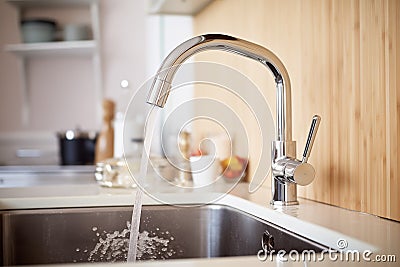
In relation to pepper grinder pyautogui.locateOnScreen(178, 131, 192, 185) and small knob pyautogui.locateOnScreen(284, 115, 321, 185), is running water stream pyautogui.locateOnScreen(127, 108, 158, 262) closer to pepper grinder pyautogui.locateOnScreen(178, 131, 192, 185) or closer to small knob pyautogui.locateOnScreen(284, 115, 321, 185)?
small knob pyautogui.locateOnScreen(284, 115, 321, 185)

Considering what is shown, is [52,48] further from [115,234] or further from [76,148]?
[115,234]

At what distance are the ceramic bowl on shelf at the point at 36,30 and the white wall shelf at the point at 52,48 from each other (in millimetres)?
22

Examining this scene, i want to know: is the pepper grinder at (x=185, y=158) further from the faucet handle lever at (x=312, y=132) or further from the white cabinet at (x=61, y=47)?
the white cabinet at (x=61, y=47)

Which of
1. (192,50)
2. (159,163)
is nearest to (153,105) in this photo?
(192,50)

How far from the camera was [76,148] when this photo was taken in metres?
2.54

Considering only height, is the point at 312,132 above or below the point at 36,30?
below

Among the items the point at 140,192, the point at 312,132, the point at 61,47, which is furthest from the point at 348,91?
the point at 61,47

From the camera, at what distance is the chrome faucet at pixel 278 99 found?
902 mm

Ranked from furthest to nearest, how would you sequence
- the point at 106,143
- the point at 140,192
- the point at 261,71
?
1. the point at 106,143
2. the point at 261,71
3. the point at 140,192

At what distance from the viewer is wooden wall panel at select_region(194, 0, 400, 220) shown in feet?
2.83

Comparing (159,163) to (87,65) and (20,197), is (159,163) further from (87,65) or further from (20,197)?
(87,65)

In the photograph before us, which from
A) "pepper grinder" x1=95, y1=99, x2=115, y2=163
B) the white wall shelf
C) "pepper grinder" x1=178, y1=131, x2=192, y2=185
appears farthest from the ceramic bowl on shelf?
"pepper grinder" x1=178, y1=131, x2=192, y2=185

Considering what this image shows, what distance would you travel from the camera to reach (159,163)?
1489 mm

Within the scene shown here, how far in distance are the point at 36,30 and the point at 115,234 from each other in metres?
1.88
